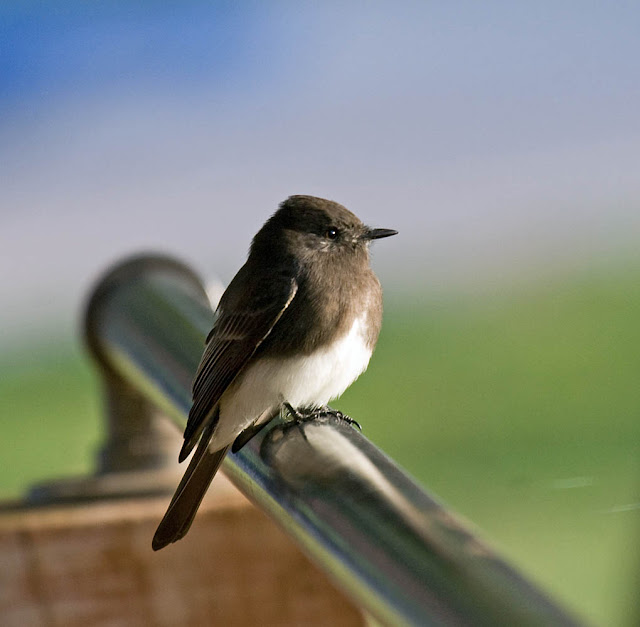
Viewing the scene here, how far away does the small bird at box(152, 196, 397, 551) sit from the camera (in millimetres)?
1927

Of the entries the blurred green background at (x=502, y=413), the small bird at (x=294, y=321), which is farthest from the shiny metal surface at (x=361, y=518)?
the blurred green background at (x=502, y=413)

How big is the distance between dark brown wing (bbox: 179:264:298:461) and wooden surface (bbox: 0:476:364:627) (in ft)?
0.44

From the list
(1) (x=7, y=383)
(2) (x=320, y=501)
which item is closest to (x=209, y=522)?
(2) (x=320, y=501)

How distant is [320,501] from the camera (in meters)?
0.94

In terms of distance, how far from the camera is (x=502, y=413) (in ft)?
29.6

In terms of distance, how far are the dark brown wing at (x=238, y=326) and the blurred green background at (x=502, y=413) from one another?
442 centimetres

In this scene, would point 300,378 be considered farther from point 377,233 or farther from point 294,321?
point 377,233

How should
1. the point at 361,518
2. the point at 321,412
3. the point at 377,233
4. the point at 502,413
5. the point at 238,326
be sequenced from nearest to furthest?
the point at 361,518
the point at 321,412
the point at 238,326
the point at 377,233
the point at 502,413

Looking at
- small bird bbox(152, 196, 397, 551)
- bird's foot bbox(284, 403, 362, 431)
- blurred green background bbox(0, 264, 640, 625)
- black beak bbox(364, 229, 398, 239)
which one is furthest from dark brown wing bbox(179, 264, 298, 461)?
blurred green background bbox(0, 264, 640, 625)

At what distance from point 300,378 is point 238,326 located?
0.15 metres

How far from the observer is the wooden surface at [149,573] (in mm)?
1640

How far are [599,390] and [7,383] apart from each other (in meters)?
4.62

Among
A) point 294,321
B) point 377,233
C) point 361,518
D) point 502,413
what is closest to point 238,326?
point 294,321

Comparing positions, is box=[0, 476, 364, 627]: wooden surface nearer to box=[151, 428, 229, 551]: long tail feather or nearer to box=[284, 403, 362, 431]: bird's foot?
box=[151, 428, 229, 551]: long tail feather
